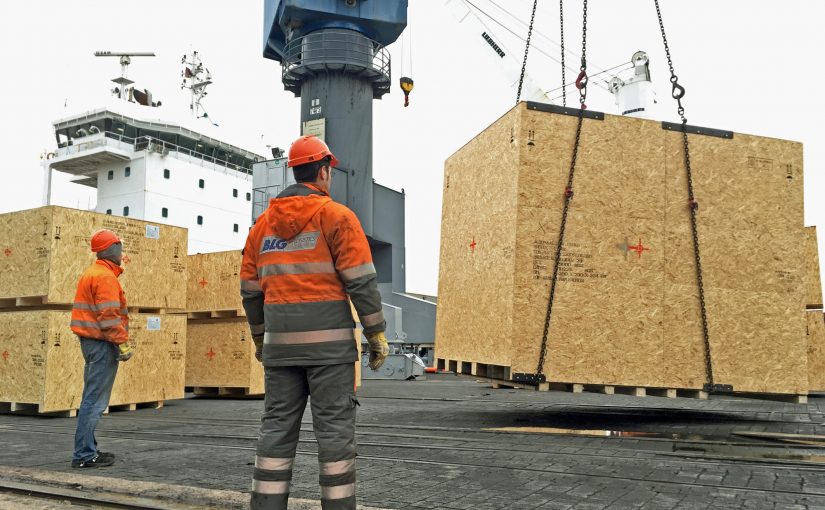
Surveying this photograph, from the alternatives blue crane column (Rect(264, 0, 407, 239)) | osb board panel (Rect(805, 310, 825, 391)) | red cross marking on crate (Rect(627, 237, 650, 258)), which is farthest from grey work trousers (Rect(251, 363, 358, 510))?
blue crane column (Rect(264, 0, 407, 239))

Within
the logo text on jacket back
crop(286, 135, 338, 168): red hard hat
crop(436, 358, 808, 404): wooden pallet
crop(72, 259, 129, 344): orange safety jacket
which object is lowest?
crop(436, 358, 808, 404): wooden pallet

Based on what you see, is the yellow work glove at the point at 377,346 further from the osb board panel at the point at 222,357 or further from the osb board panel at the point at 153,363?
the osb board panel at the point at 222,357

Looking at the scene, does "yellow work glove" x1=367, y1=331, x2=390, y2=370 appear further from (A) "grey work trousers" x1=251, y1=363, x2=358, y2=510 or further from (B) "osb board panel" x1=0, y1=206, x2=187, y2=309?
(B) "osb board panel" x1=0, y1=206, x2=187, y2=309

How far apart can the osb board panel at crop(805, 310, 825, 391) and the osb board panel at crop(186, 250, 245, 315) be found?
10.3m

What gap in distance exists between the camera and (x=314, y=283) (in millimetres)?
3260

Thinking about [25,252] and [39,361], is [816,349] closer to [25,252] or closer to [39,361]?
[39,361]

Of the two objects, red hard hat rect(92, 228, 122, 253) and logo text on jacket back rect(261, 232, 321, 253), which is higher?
red hard hat rect(92, 228, 122, 253)

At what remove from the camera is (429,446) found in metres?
5.89

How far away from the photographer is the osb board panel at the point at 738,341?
6.95 metres

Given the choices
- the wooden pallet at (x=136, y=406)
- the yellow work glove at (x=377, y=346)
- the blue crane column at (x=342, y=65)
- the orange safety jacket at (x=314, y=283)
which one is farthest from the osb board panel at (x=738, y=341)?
the blue crane column at (x=342, y=65)

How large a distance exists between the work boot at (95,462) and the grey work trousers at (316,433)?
2395mm

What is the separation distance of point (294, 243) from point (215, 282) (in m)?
9.36

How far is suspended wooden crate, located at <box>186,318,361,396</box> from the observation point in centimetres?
1188

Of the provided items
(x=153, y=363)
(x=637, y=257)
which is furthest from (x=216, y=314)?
(x=637, y=257)
